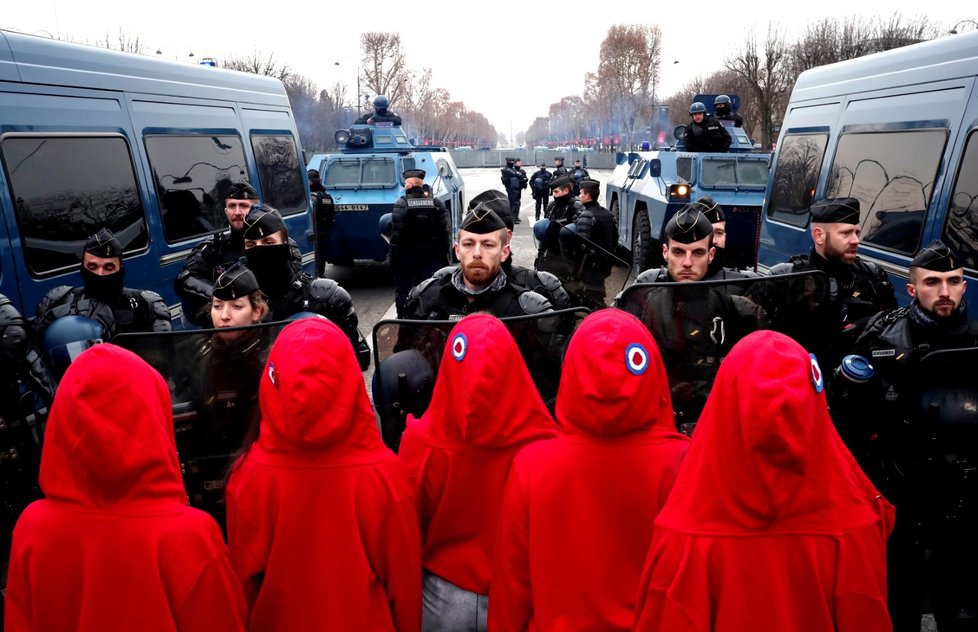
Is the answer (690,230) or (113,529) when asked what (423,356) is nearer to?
(113,529)

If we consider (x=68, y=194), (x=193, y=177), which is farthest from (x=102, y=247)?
(x=193, y=177)

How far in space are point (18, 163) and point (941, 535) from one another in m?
4.86

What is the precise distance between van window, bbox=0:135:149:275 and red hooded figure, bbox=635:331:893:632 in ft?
13.9

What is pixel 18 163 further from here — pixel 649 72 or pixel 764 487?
pixel 649 72

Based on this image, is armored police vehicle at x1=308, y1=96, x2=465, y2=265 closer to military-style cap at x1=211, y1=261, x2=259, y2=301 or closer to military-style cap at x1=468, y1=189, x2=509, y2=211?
military-style cap at x1=468, y1=189, x2=509, y2=211

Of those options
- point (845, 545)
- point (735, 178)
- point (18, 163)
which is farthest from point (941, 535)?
point (735, 178)

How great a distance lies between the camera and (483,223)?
3.88 meters

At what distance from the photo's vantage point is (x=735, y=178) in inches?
459

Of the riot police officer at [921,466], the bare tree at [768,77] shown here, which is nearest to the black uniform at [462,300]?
the riot police officer at [921,466]

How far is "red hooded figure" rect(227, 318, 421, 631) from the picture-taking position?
79.4 inches

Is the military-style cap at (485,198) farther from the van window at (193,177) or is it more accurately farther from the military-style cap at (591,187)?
the military-style cap at (591,187)

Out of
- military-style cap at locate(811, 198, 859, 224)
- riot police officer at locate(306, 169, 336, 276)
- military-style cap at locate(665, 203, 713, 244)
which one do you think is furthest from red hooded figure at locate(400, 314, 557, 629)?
riot police officer at locate(306, 169, 336, 276)

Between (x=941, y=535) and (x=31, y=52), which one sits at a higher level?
(x=31, y=52)

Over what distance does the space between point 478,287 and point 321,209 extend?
777cm
